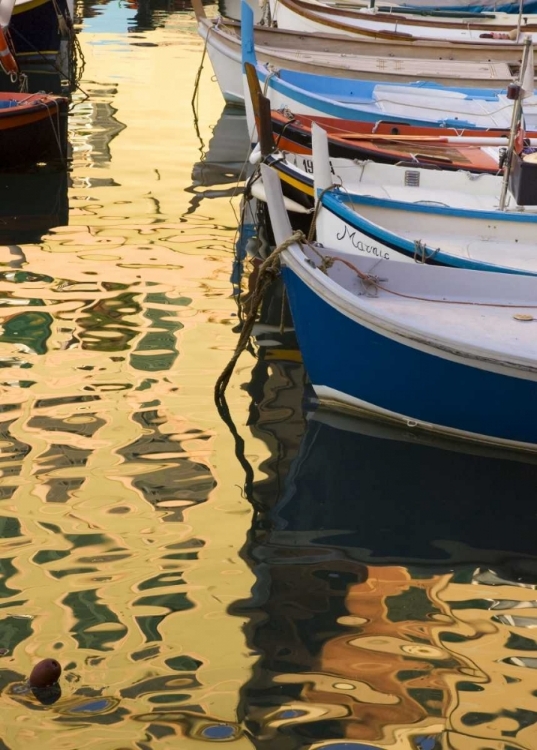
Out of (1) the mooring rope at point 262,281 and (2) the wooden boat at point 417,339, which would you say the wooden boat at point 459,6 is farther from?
(1) the mooring rope at point 262,281

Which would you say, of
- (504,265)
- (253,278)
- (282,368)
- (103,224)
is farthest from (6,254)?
(504,265)

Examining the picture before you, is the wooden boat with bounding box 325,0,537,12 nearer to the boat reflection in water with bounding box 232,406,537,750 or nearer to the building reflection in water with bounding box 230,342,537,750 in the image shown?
the building reflection in water with bounding box 230,342,537,750

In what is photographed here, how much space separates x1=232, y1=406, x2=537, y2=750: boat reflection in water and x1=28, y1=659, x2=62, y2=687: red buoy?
74 centimetres

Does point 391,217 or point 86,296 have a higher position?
point 391,217

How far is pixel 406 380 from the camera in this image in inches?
251

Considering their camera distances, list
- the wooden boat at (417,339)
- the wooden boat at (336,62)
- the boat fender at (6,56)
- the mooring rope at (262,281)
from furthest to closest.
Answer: the wooden boat at (336,62) → the boat fender at (6,56) → the mooring rope at (262,281) → the wooden boat at (417,339)

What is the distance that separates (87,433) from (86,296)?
8.22 ft

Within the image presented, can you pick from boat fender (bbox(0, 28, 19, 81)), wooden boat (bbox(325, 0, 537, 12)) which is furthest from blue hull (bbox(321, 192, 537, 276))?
wooden boat (bbox(325, 0, 537, 12))

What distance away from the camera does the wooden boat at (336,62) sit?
1315 centimetres

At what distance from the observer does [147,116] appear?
15.8m

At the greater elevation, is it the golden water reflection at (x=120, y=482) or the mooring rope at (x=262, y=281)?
the mooring rope at (x=262, y=281)

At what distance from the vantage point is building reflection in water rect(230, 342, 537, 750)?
4289mm

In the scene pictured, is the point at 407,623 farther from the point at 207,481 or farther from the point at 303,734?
the point at 207,481

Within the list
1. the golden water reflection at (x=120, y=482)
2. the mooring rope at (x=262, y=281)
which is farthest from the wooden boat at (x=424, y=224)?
the golden water reflection at (x=120, y=482)
